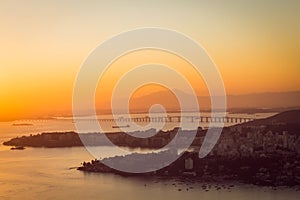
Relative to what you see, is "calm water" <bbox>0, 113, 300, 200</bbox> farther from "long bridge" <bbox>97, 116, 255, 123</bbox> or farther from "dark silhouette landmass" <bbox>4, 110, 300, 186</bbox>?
"long bridge" <bbox>97, 116, 255, 123</bbox>

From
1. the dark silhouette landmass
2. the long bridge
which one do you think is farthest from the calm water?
the long bridge

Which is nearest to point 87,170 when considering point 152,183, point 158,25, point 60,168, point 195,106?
point 60,168

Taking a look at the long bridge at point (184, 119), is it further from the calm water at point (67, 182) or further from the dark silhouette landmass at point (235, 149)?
the calm water at point (67, 182)

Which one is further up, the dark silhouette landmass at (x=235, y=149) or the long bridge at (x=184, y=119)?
the long bridge at (x=184, y=119)

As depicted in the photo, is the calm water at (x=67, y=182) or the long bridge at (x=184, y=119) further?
the long bridge at (x=184, y=119)

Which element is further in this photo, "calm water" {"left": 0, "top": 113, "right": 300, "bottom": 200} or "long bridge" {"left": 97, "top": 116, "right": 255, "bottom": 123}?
"long bridge" {"left": 97, "top": 116, "right": 255, "bottom": 123}

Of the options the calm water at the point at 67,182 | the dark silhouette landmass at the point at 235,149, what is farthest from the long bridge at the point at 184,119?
the calm water at the point at 67,182

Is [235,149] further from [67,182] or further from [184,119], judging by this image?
[67,182]

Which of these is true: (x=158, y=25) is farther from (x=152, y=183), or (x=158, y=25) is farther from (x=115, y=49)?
(x=152, y=183)

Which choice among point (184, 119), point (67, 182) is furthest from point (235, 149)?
point (67, 182)
